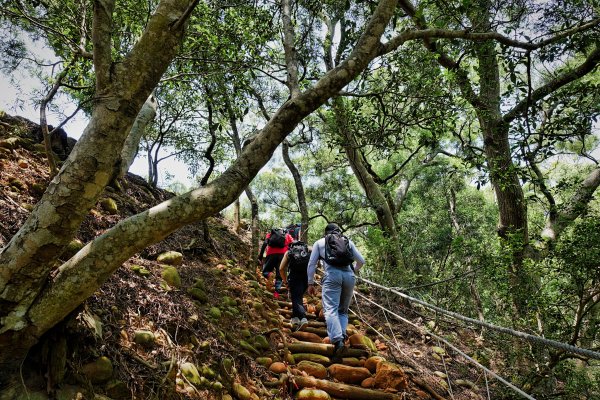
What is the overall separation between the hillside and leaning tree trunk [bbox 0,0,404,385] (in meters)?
0.34

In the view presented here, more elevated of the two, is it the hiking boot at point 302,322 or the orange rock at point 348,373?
the hiking boot at point 302,322

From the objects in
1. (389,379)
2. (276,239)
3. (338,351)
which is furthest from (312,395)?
(276,239)

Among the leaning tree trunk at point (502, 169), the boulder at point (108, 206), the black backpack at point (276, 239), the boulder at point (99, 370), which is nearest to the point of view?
the boulder at point (99, 370)

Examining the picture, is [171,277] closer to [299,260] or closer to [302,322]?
[299,260]

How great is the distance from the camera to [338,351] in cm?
479

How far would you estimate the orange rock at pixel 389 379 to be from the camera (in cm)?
447

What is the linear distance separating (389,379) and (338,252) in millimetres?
1755

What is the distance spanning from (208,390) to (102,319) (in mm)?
1190

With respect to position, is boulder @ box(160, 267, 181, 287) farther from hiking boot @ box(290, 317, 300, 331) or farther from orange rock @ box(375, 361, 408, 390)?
orange rock @ box(375, 361, 408, 390)

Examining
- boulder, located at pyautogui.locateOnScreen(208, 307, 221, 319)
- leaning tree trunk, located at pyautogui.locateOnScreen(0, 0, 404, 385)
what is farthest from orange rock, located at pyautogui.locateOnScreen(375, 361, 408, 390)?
leaning tree trunk, located at pyautogui.locateOnScreen(0, 0, 404, 385)

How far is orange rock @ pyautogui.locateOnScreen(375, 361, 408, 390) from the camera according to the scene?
4.47 m

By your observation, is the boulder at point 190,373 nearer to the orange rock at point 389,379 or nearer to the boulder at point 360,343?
the orange rock at point 389,379

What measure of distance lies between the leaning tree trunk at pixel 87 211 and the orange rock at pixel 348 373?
3.26m

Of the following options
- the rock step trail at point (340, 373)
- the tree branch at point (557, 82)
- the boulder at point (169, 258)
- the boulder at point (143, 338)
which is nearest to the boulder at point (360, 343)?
the rock step trail at point (340, 373)
